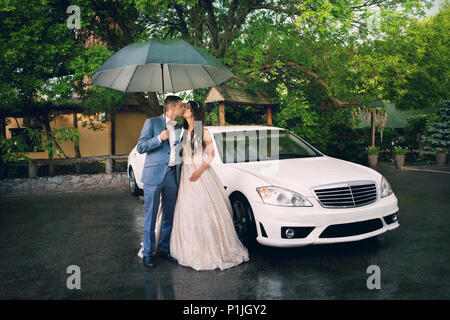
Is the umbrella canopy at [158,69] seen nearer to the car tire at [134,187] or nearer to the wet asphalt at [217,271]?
the wet asphalt at [217,271]

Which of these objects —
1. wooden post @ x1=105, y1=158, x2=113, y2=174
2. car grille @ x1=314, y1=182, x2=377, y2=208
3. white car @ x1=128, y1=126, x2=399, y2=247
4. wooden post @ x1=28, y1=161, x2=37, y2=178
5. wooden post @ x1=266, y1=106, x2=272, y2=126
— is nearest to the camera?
white car @ x1=128, y1=126, x2=399, y2=247

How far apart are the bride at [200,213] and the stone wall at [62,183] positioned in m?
8.29

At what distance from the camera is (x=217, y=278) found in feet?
15.1

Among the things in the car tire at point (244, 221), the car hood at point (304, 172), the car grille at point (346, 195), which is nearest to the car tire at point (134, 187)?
the car hood at point (304, 172)

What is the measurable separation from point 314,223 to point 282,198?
1.60 ft

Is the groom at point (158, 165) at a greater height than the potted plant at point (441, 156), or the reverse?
the groom at point (158, 165)

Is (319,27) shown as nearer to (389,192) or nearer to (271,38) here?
(271,38)

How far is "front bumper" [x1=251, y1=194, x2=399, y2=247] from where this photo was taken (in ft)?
16.1

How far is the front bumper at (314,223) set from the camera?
491 cm

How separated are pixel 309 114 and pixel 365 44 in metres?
3.39

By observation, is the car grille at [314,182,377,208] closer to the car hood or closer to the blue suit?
the car hood

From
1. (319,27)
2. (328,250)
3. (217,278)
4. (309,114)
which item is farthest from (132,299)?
(309,114)

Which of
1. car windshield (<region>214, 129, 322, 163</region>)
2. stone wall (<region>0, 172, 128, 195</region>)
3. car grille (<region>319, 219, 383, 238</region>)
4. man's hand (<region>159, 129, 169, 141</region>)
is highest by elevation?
man's hand (<region>159, 129, 169, 141</region>)

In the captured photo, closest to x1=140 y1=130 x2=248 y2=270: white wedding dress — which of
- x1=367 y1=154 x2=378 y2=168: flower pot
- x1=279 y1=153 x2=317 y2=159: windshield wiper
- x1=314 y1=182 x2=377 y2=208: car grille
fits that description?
Result: x1=314 y1=182 x2=377 y2=208: car grille
